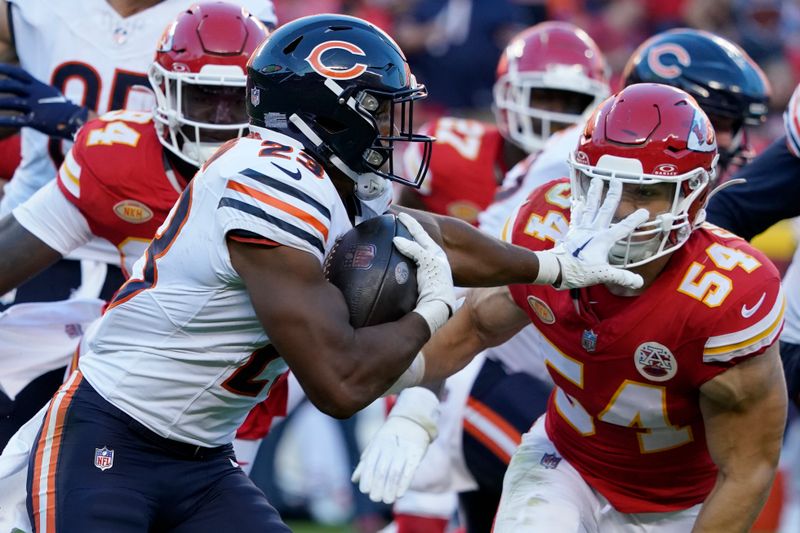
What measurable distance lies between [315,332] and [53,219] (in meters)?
1.40

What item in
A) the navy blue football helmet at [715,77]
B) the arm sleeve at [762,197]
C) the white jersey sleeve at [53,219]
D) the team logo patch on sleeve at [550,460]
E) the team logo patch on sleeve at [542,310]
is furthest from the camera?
the navy blue football helmet at [715,77]

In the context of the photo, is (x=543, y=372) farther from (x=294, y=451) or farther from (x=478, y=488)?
(x=294, y=451)

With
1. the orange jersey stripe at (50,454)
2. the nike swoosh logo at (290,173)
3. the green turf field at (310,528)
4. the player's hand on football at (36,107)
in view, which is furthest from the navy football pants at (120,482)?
the green turf field at (310,528)

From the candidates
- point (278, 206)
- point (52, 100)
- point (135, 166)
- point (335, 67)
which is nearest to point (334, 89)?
point (335, 67)

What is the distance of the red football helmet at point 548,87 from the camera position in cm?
→ 569

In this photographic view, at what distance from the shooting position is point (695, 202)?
11.2 ft

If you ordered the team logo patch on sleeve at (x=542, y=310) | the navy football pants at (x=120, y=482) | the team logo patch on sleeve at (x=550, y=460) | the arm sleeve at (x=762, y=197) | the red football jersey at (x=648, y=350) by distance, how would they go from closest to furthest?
the navy football pants at (x=120, y=482) < the red football jersey at (x=648, y=350) < the team logo patch on sleeve at (x=542, y=310) < the team logo patch on sleeve at (x=550, y=460) < the arm sleeve at (x=762, y=197)

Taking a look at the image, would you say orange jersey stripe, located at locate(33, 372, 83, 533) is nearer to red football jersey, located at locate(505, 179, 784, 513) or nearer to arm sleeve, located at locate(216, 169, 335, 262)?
arm sleeve, located at locate(216, 169, 335, 262)

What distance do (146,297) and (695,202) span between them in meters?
1.45

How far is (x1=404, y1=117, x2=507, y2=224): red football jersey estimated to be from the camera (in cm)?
578

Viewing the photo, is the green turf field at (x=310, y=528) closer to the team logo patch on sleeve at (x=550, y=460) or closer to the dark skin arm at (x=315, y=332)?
the team logo patch on sleeve at (x=550, y=460)

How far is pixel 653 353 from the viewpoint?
3.33 meters

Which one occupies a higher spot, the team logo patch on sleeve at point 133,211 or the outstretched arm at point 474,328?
the team logo patch on sleeve at point 133,211

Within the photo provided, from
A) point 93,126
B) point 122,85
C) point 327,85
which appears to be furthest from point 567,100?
point 327,85
